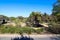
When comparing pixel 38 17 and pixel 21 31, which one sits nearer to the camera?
pixel 21 31

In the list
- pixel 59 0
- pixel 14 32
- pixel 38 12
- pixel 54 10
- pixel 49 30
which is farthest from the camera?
pixel 38 12

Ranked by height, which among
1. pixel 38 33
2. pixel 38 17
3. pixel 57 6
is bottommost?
pixel 38 33

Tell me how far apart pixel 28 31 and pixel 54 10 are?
33.2 feet

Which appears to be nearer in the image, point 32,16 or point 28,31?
point 28,31

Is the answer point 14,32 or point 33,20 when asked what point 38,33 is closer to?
point 14,32

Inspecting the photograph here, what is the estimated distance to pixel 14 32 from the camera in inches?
851

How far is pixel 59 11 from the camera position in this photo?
93.3ft

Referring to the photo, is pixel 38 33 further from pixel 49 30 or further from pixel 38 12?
pixel 38 12

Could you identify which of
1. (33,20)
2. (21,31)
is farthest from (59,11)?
(21,31)

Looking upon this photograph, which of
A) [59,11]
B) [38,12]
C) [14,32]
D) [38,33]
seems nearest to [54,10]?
[59,11]

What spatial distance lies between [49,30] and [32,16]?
11661 mm

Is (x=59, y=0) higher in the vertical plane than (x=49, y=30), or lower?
higher

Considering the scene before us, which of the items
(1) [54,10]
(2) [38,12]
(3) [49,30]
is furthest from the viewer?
(2) [38,12]

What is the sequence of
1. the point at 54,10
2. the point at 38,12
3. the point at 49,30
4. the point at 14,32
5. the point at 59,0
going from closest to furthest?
the point at 14,32 < the point at 49,30 < the point at 59,0 < the point at 54,10 < the point at 38,12
